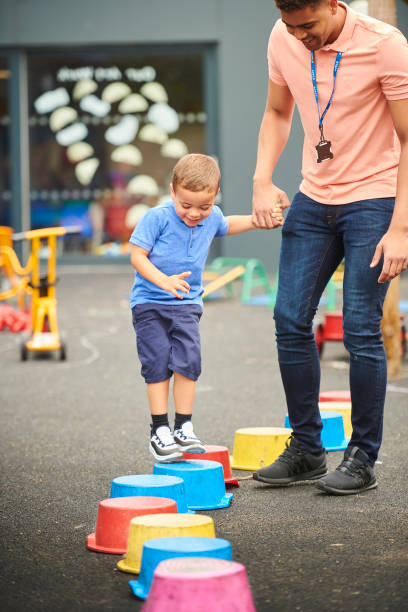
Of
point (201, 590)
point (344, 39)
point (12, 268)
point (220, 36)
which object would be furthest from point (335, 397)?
point (220, 36)

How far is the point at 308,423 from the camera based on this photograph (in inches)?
167

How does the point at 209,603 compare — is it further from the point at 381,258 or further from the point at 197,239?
the point at 197,239

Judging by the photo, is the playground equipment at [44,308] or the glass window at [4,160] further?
the glass window at [4,160]

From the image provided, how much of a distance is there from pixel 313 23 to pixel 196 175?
822mm

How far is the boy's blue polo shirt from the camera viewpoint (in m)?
4.39

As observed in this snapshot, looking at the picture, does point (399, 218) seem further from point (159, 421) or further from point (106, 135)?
point (106, 135)

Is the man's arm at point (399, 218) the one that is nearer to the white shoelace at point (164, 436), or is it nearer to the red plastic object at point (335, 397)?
the white shoelace at point (164, 436)

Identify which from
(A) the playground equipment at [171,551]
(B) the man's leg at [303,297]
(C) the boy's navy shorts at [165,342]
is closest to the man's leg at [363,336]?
(B) the man's leg at [303,297]

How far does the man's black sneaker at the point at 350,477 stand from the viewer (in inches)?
157

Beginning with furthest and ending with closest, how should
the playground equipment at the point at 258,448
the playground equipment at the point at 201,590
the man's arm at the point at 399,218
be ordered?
the playground equipment at the point at 258,448, the man's arm at the point at 399,218, the playground equipment at the point at 201,590

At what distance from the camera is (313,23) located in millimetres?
3666

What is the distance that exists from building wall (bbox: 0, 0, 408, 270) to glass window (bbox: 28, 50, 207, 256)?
0.58m

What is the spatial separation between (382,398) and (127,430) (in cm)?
186

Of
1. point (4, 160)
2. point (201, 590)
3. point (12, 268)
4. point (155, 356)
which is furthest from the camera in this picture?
point (4, 160)
